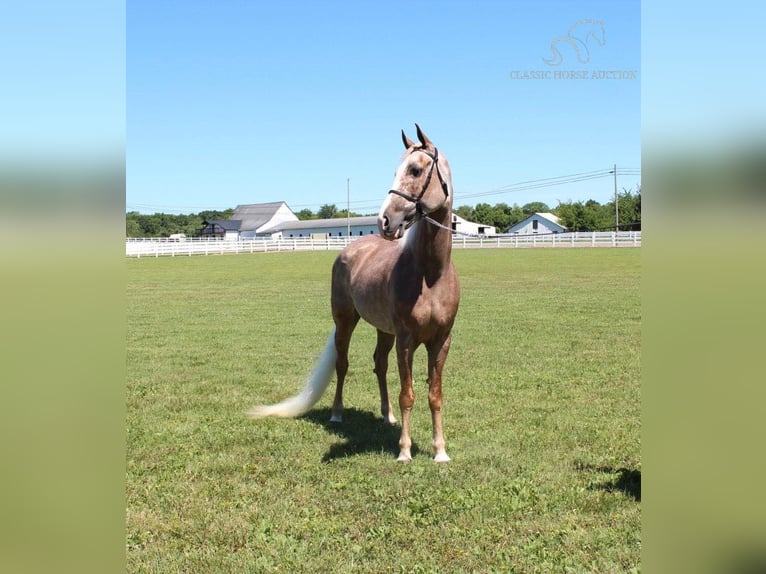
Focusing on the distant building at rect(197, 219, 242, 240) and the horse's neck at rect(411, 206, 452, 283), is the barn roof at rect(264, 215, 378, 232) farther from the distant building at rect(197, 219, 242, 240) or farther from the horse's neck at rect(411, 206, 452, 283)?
the horse's neck at rect(411, 206, 452, 283)

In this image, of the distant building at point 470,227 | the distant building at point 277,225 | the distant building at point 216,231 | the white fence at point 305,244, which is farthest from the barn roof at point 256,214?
the white fence at point 305,244

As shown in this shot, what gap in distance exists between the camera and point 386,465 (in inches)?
204

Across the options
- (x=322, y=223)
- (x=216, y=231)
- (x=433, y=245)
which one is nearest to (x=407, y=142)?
(x=433, y=245)

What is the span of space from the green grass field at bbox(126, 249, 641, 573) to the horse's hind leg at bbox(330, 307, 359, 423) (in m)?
0.30

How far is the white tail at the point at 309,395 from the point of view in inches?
261

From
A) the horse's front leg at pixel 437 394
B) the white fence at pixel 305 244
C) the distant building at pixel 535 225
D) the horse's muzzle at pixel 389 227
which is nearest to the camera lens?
the horse's muzzle at pixel 389 227

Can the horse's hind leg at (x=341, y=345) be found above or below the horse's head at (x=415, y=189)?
below

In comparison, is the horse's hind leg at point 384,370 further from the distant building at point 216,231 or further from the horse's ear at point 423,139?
the distant building at point 216,231

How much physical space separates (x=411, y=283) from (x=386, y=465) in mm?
1541

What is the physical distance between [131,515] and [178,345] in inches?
290

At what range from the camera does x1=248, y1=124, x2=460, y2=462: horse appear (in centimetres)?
477
